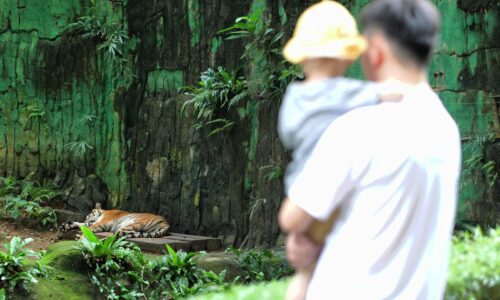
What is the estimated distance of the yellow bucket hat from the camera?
221cm

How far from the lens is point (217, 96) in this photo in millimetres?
10617

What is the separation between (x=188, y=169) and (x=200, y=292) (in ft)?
11.3

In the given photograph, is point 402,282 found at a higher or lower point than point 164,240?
higher

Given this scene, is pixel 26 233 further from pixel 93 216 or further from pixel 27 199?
pixel 93 216

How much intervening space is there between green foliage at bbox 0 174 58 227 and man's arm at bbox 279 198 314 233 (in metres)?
11.1

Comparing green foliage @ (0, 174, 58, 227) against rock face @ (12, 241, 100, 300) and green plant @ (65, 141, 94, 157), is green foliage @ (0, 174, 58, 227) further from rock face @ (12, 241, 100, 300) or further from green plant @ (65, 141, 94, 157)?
rock face @ (12, 241, 100, 300)

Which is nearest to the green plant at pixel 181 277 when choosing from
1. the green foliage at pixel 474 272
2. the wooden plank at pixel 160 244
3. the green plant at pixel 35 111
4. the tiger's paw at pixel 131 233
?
the wooden plank at pixel 160 244

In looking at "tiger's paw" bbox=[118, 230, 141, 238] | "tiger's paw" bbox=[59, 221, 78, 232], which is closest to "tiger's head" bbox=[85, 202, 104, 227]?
"tiger's paw" bbox=[59, 221, 78, 232]

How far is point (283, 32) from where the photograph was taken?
9391mm

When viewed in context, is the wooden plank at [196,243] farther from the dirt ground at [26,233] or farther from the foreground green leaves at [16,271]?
the foreground green leaves at [16,271]

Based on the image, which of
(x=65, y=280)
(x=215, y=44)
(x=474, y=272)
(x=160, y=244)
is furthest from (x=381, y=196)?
(x=215, y=44)

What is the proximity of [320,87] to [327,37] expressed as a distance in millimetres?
144

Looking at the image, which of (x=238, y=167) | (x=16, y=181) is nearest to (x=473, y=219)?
(x=238, y=167)

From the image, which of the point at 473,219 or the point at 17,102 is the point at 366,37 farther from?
the point at 17,102
